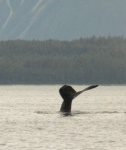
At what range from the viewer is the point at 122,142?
59.9 metres

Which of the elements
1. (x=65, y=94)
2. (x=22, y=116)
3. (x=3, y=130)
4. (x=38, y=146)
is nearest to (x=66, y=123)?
(x=65, y=94)

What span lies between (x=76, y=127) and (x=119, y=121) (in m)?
8.93

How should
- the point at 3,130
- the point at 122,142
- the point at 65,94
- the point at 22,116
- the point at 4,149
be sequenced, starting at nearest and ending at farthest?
the point at 4,149, the point at 122,142, the point at 3,130, the point at 65,94, the point at 22,116

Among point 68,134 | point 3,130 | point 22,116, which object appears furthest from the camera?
point 22,116

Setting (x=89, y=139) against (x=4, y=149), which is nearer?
(x=4, y=149)

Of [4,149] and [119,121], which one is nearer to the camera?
[4,149]

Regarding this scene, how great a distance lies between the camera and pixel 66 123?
78.5m

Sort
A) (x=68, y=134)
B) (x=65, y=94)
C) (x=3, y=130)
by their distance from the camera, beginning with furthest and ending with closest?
(x=65, y=94), (x=3, y=130), (x=68, y=134)

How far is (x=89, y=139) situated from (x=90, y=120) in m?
20.6

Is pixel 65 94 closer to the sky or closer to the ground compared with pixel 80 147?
closer to the sky

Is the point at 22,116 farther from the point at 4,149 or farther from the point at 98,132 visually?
the point at 4,149

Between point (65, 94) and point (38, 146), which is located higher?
point (65, 94)

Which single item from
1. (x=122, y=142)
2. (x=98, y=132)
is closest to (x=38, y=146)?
(x=122, y=142)

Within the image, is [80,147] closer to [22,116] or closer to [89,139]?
[89,139]
